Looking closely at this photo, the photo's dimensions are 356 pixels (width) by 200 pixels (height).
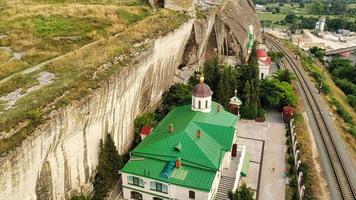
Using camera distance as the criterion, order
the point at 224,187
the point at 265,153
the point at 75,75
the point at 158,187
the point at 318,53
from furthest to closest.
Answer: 1. the point at 318,53
2. the point at 265,153
3. the point at 224,187
4. the point at 75,75
5. the point at 158,187

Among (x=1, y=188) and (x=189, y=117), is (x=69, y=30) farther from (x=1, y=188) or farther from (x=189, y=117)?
(x=1, y=188)

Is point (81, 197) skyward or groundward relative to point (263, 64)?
groundward

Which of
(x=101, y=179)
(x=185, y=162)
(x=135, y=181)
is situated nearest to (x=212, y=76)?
(x=185, y=162)

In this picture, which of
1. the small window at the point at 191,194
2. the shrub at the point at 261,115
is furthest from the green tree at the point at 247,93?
the small window at the point at 191,194

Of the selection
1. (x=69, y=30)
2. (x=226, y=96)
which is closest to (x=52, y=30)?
(x=69, y=30)

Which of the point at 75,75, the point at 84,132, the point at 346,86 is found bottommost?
the point at 346,86

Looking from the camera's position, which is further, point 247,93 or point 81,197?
point 247,93

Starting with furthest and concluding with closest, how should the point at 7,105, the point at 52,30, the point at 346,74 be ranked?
1. the point at 346,74
2. the point at 52,30
3. the point at 7,105

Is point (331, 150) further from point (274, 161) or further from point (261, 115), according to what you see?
point (261, 115)

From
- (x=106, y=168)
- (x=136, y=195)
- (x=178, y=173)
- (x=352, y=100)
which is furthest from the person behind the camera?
(x=352, y=100)
